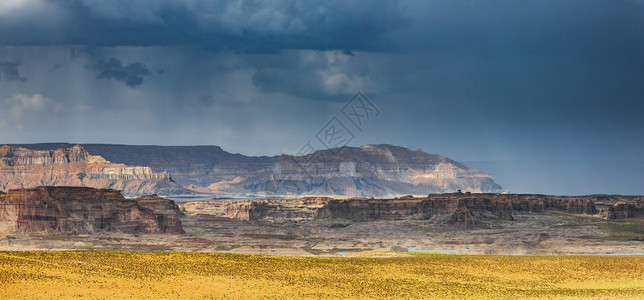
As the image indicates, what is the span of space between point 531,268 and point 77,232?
12582 centimetres

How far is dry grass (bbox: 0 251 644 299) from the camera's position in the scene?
66.9 m

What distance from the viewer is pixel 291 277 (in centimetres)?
7900

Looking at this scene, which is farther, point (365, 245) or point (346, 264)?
point (365, 245)

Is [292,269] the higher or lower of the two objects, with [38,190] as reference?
lower

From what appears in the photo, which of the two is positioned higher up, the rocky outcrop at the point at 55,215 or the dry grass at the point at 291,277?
the rocky outcrop at the point at 55,215

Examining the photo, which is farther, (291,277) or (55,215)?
(55,215)

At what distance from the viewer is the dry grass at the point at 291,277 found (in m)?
66.9

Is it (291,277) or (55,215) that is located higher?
(55,215)

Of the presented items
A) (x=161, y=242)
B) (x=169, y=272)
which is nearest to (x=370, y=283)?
(x=169, y=272)

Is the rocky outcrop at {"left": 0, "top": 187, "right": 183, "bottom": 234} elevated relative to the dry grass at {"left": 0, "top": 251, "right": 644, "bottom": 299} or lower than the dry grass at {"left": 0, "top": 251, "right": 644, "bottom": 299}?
elevated

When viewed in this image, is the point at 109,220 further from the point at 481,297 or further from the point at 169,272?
the point at 481,297

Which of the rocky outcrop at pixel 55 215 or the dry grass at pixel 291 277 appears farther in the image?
the rocky outcrop at pixel 55 215

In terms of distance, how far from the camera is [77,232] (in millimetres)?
186875

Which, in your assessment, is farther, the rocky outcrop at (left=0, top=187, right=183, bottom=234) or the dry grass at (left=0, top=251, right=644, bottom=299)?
the rocky outcrop at (left=0, top=187, right=183, bottom=234)
